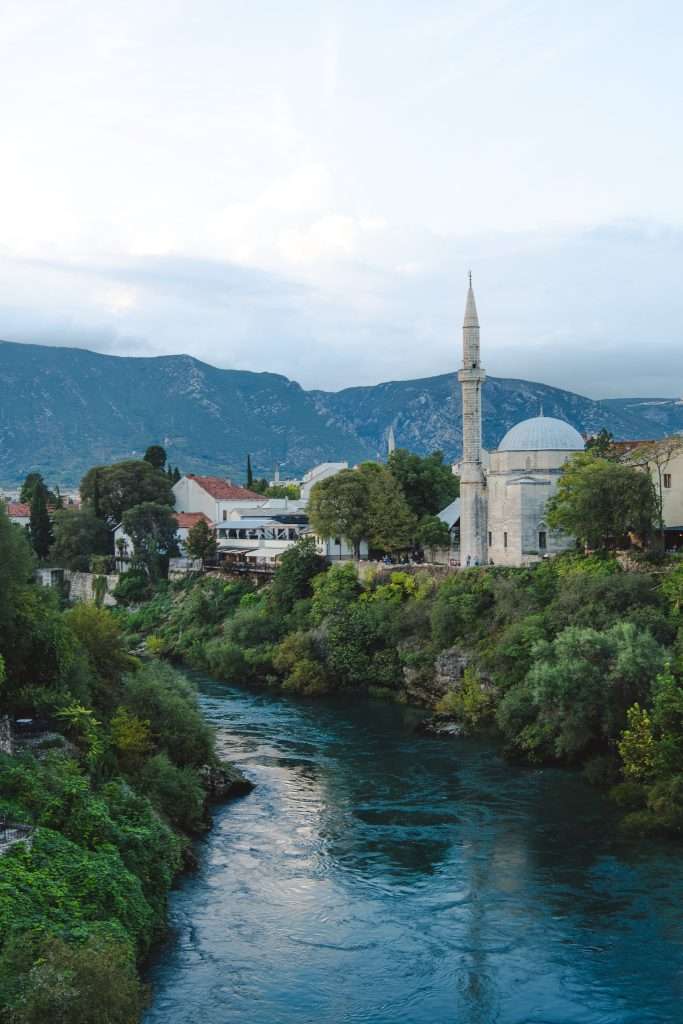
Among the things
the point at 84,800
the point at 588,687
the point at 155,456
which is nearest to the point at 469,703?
the point at 588,687

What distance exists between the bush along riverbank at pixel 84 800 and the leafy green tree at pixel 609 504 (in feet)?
66.8

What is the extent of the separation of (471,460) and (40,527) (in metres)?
40.9

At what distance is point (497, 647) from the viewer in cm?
4294

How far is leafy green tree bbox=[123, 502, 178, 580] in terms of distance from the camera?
77.1 meters

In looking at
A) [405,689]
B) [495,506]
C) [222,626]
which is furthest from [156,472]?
[405,689]

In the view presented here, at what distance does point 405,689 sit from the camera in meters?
49.1

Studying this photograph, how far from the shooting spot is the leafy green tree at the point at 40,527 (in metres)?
84.8

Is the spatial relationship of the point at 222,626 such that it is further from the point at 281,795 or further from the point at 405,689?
the point at 281,795

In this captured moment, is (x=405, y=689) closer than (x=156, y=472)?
Yes

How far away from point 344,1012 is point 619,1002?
16.7 feet

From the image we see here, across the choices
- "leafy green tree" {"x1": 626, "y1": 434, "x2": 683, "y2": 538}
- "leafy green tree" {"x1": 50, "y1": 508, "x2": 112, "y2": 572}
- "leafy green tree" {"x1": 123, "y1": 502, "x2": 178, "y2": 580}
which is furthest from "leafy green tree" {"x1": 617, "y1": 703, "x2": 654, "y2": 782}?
"leafy green tree" {"x1": 50, "y1": 508, "x2": 112, "y2": 572}

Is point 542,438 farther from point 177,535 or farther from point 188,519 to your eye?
point 188,519

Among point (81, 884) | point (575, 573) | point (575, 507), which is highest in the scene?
point (575, 507)

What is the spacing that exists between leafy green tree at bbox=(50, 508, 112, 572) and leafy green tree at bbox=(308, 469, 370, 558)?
2453 centimetres
